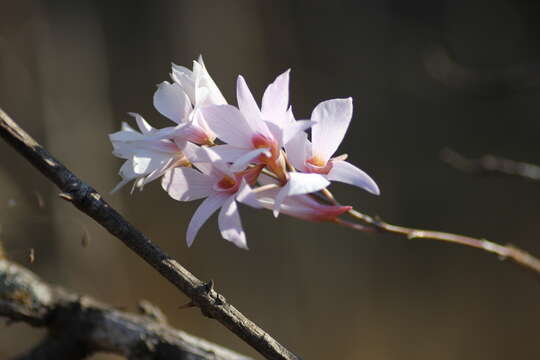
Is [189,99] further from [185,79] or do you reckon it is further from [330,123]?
[330,123]

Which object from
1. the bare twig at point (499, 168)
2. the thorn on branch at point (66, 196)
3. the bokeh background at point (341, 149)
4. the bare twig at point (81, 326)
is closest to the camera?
the thorn on branch at point (66, 196)

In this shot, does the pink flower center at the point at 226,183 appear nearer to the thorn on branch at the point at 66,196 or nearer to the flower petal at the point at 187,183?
the flower petal at the point at 187,183

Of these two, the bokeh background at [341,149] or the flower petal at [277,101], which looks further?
the bokeh background at [341,149]

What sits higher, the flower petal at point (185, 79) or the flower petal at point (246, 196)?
the flower petal at point (185, 79)

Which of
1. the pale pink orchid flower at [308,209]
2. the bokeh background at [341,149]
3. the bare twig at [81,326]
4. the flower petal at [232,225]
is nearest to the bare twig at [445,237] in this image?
the pale pink orchid flower at [308,209]

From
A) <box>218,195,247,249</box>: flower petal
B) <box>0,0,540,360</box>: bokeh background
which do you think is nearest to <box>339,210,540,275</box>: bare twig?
<box>218,195,247,249</box>: flower petal

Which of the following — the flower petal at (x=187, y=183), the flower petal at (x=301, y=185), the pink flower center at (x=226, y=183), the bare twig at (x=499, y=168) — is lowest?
the flower petal at (x=187, y=183)
